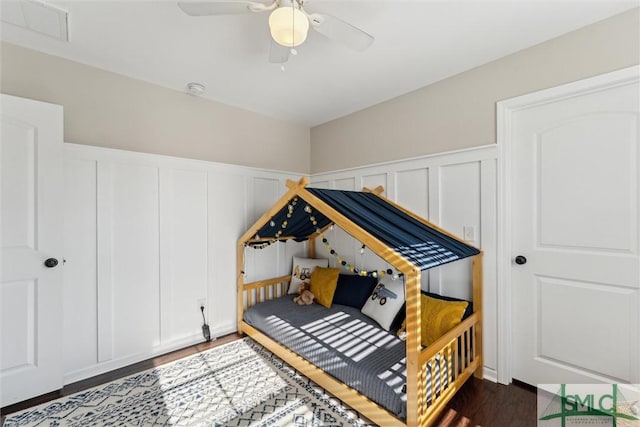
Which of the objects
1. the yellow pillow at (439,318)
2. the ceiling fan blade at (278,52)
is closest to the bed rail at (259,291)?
the yellow pillow at (439,318)

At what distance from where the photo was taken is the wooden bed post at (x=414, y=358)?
148 centimetres

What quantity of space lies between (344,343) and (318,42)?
7.34 feet

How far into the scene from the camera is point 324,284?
297 cm

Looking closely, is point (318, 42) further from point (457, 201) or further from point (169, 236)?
point (169, 236)

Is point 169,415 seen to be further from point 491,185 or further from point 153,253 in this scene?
point 491,185

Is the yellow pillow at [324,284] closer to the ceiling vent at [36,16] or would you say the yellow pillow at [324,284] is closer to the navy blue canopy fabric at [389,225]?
the navy blue canopy fabric at [389,225]

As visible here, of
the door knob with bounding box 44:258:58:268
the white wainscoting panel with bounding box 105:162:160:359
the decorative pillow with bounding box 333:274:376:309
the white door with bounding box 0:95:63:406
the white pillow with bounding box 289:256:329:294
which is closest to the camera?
the white door with bounding box 0:95:63:406

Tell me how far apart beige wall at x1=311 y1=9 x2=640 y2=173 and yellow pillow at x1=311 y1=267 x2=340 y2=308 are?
1.27m

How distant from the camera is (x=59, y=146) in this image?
2.02 meters

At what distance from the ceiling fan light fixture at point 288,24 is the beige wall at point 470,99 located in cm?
162

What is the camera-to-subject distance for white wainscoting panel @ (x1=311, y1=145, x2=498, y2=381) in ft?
7.07

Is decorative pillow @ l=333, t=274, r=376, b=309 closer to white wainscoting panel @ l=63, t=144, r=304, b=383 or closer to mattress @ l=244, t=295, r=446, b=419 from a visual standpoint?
mattress @ l=244, t=295, r=446, b=419

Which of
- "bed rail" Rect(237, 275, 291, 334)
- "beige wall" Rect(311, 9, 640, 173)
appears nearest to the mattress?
"bed rail" Rect(237, 275, 291, 334)

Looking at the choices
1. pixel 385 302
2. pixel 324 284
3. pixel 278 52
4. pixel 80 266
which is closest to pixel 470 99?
pixel 278 52
